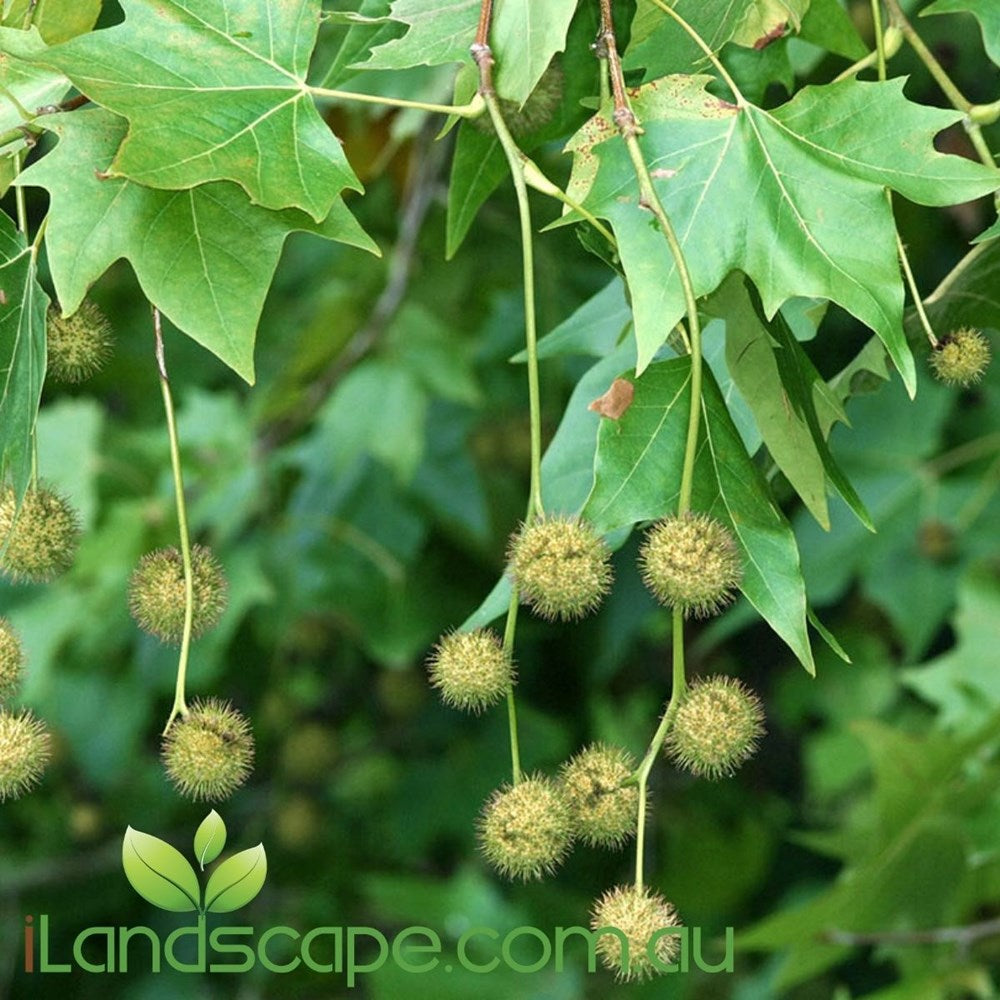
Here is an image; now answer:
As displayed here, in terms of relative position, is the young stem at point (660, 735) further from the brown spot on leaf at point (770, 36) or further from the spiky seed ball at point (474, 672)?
the brown spot on leaf at point (770, 36)

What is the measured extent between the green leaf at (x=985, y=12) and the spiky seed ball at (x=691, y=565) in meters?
0.65

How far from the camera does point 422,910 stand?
3.72 m

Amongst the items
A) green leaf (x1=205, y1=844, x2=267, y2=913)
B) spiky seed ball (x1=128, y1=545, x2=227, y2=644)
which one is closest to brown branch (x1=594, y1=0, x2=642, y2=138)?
spiky seed ball (x1=128, y1=545, x2=227, y2=644)

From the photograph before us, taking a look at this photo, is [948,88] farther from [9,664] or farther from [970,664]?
[970,664]

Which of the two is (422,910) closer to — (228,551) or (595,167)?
(228,551)

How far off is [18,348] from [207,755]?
0.39m

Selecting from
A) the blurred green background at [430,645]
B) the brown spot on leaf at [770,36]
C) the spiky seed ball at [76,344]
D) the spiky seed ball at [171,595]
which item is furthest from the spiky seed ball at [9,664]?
the blurred green background at [430,645]

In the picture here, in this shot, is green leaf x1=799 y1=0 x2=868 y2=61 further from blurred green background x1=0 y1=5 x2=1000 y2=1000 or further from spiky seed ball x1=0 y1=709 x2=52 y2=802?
spiky seed ball x1=0 y1=709 x2=52 y2=802

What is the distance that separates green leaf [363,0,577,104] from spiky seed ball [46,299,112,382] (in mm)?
329

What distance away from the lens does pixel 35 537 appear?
1.42 meters

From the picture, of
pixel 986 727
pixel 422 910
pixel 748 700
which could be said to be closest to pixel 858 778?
pixel 422 910

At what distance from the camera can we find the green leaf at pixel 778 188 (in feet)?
4.48

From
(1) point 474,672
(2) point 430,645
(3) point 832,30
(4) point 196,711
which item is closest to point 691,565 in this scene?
(1) point 474,672

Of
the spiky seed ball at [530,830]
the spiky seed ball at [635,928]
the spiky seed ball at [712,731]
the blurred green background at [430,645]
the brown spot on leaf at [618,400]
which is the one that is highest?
the brown spot on leaf at [618,400]
